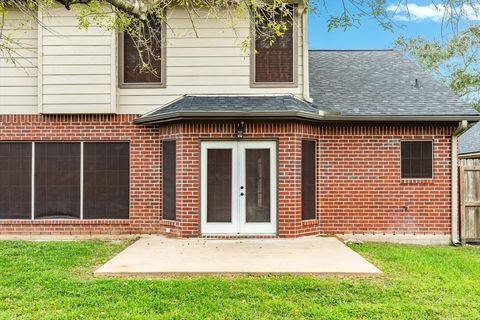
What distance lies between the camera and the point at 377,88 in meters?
9.41

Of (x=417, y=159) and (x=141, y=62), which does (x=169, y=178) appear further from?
(x=417, y=159)

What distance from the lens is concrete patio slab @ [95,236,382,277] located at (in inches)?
223

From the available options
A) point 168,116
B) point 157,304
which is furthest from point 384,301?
point 168,116

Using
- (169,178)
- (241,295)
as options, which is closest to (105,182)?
(169,178)

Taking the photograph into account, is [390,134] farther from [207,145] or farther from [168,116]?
[168,116]

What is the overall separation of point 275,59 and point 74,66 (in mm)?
4434

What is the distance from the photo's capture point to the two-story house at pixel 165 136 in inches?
334

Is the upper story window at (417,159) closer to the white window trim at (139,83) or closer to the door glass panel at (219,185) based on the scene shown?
the door glass panel at (219,185)

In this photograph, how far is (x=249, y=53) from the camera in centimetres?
854

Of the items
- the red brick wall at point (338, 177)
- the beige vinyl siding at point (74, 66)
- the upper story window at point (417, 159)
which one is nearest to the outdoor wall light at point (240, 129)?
the red brick wall at point (338, 177)

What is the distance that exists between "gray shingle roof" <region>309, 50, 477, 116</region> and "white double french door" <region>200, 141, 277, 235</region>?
1929 millimetres

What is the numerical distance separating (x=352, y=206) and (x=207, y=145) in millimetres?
3486

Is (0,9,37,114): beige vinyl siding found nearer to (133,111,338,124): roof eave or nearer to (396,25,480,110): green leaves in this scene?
(133,111,338,124): roof eave

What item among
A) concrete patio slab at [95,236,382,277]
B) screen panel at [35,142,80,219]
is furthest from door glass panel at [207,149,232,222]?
screen panel at [35,142,80,219]
